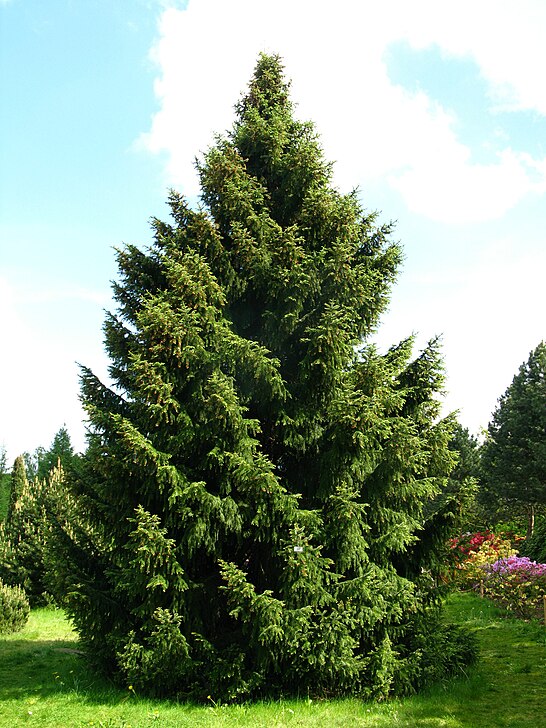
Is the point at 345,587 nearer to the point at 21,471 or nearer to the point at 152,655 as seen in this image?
the point at 152,655

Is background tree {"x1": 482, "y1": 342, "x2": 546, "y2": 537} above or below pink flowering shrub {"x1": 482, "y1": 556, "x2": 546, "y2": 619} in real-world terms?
above

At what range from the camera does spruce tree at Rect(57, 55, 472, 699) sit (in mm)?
8227

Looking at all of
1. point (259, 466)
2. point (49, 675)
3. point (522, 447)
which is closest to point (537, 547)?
point (522, 447)

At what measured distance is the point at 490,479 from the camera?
3103 centimetres

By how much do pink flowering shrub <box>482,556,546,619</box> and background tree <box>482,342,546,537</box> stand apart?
1128cm

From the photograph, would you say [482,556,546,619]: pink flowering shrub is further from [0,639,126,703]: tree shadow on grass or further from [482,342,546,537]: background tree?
[0,639,126,703]: tree shadow on grass

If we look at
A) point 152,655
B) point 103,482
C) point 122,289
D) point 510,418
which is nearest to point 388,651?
point 152,655

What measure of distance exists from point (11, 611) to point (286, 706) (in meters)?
11.8

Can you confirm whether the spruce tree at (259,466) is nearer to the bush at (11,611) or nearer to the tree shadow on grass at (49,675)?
the tree shadow on grass at (49,675)

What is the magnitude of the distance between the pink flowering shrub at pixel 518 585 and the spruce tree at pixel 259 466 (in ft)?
27.9

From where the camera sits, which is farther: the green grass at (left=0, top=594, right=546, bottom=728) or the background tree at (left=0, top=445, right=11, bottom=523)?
the background tree at (left=0, top=445, right=11, bottom=523)

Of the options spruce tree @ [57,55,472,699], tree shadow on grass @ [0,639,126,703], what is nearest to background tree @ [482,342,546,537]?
spruce tree @ [57,55,472,699]

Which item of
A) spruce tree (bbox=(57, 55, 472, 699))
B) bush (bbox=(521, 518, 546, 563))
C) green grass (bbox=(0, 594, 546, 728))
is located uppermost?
spruce tree (bbox=(57, 55, 472, 699))

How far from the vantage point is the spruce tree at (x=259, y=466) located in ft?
27.0
